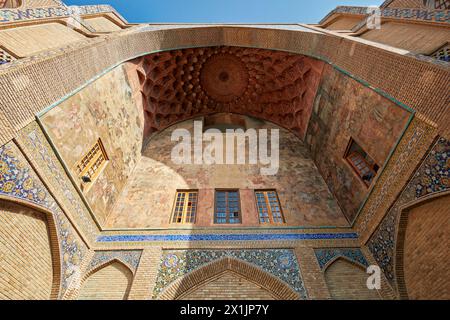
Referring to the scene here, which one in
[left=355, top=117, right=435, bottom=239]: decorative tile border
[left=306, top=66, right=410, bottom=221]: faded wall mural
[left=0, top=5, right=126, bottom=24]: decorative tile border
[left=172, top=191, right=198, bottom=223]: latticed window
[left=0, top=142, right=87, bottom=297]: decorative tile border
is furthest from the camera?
[left=172, top=191, right=198, bottom=223]: latticed window

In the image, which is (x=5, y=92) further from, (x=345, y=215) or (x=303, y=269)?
(x=345, y=215)

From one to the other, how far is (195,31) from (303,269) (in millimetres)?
8041

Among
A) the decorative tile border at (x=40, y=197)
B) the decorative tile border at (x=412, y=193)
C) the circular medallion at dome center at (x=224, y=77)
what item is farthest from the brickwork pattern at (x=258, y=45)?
the circular medallion at dome center at (x=224, y=77)

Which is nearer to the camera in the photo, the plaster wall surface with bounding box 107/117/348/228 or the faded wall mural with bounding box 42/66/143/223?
the faded wall mural with bounding box 42/66/143/223

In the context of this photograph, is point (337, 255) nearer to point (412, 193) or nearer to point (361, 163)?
point (412, 193)

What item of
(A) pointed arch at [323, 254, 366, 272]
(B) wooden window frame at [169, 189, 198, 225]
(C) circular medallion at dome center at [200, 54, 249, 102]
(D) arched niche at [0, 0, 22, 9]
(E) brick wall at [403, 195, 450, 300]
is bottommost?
(E) brick wall at [403, 195, 450, 300]

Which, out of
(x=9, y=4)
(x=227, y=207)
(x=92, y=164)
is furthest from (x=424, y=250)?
(x=9, y=4)

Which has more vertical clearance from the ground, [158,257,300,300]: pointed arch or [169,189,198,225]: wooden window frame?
[169,189,198,225]: wooden window frame

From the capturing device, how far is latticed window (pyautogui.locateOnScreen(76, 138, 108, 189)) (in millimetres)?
5375

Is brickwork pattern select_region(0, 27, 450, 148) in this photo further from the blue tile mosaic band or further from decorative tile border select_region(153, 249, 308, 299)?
decorative tile border select_region(153, 249, 308, 299)

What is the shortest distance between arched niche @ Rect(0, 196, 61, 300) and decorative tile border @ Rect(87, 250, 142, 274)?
795 millimetres

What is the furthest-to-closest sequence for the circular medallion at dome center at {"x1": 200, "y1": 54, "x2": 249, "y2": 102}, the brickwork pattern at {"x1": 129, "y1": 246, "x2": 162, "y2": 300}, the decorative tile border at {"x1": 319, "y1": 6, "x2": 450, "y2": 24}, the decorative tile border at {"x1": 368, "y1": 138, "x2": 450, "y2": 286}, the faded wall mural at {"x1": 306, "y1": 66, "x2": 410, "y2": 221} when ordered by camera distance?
1. the circular medallion at dome center at {"x1": 200, "y1": 54, "x2": 249, "y2": 102}
2. the decorative tile border at {"x1": 319, "y1": 6, "x2": 450, "y2": 24}
3. the faded wall mural at {"x1": 306, "y1": 66, "x2": 410, "y2": 221}
4. the brickwork pattern at {"x1": 129, "y1": 246, "x2": 162, "y2": 300}
5. the decorative tile border at {"x1": 368, "y1": 138, "x2": 450, "y2": 286}

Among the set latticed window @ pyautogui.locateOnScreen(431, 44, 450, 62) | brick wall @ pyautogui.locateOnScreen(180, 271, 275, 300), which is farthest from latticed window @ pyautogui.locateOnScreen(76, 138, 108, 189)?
latticed window @ pyautogui.locateOnScreen(431, 44, 450, 62)

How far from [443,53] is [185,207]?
647 cm
